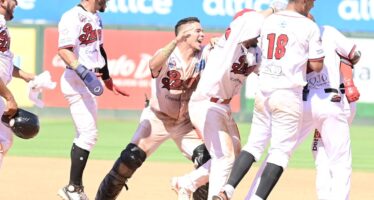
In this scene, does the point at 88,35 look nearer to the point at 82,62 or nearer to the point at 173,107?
the point at 82,62

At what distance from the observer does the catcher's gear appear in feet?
33.0

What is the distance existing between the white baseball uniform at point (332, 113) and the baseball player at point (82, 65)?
2.15m

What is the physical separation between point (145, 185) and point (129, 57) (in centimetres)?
948

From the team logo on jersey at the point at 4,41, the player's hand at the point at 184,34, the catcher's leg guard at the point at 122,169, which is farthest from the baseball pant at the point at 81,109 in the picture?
the player's hand at the point at 184,34

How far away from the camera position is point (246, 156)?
29.9 ft

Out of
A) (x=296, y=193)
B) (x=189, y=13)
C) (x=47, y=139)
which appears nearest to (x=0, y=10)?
(x=296, y=193)

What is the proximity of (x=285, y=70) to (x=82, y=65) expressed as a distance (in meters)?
2.39

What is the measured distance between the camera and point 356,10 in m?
23.6

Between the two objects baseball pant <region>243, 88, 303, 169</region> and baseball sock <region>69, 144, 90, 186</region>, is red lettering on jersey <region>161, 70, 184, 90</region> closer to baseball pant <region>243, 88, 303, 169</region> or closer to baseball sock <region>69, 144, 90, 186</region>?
baseball pant <region>243, 88, 303, 169</region>

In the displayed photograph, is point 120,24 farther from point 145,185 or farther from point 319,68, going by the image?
point 319,68

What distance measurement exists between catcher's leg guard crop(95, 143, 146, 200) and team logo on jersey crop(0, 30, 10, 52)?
1.53 meters

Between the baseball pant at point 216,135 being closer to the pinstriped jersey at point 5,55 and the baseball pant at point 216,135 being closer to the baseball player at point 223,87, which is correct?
the baseball player at point 223,87

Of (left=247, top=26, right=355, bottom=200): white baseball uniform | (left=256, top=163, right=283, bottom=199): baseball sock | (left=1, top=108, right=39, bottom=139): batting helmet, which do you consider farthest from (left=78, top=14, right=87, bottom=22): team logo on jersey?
(left=256, top=163, right=283, bottom=199): baseball sock

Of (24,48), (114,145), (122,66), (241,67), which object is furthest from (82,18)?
(24,48)
